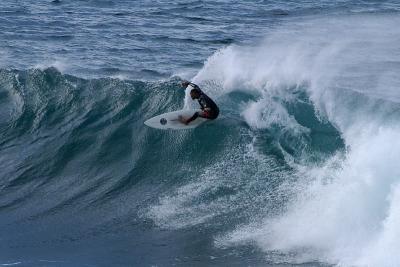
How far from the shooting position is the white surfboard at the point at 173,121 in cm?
2048

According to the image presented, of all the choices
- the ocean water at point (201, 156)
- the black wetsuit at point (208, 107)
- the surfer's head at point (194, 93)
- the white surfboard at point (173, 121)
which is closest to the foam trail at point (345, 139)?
the ocean water at point (201, 156)

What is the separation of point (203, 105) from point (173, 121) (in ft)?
A: 3.83

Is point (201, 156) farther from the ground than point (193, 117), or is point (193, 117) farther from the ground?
point (193, 117)

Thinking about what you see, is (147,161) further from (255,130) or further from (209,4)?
(209,4)

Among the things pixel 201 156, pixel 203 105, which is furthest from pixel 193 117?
pixel 201 156

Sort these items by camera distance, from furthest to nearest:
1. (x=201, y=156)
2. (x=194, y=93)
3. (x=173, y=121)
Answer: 1. (x=173, y=121)
2. (x=201, y=156)
3. (x=194, y=93)

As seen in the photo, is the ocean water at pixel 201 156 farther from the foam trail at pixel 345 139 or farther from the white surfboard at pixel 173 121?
the white surfboard at pixel 173 121

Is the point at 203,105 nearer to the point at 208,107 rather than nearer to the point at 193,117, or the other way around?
the point at 208,107

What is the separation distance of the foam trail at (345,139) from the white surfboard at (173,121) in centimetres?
156

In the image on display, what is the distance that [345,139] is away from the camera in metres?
19.1

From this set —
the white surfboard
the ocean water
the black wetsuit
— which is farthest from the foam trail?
the white surfboard

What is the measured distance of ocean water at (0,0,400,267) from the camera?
16.0 meters

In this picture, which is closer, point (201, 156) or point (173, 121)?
point (201, 156)

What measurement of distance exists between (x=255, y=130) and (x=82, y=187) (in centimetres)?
478
